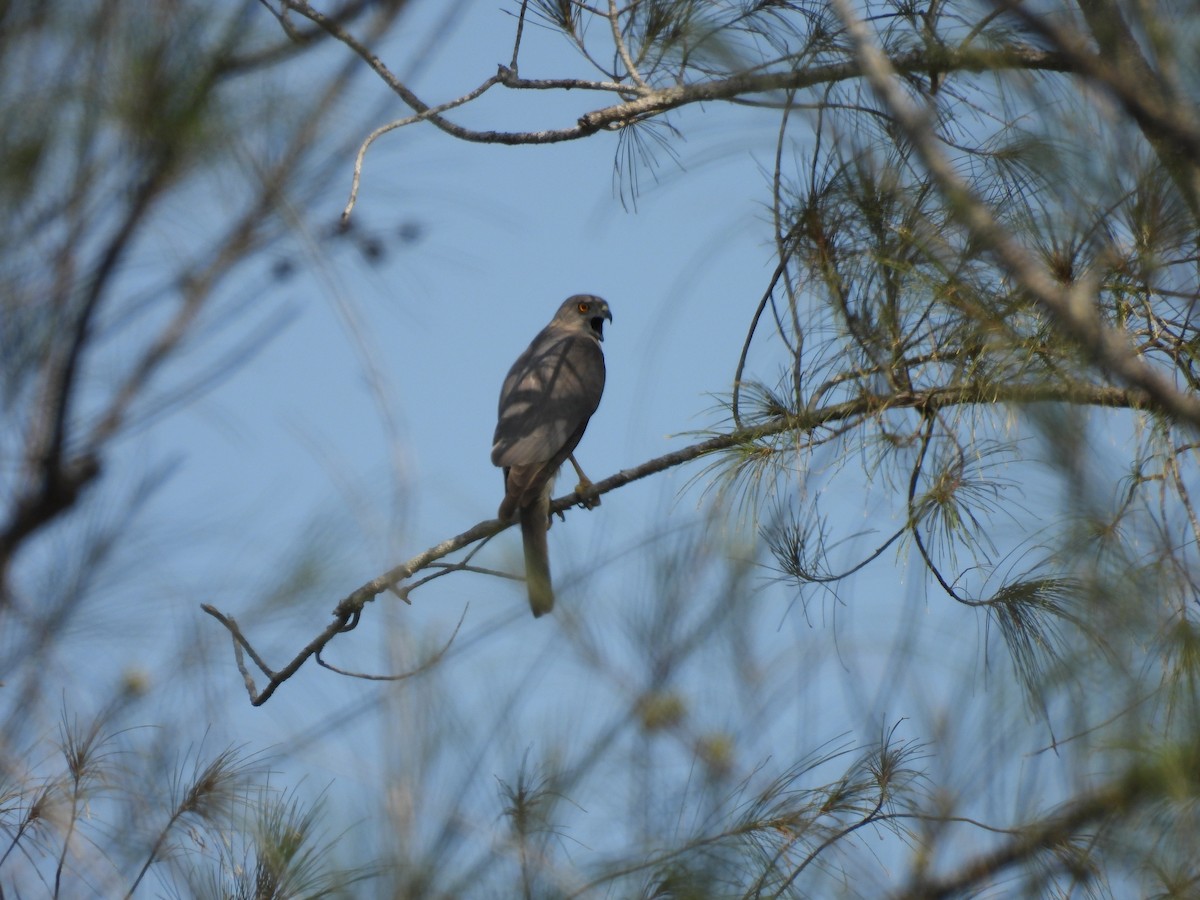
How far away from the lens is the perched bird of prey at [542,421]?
4508 mm

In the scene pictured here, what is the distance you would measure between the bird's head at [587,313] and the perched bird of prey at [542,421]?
0.17m

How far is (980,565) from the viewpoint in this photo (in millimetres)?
2670

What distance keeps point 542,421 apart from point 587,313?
81.9 inches

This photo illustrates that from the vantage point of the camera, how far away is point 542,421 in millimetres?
5082

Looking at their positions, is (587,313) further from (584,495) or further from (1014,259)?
(1014,259)

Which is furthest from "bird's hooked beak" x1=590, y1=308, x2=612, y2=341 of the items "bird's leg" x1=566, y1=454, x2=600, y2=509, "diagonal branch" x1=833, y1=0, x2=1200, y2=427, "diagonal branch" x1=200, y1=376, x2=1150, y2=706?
"diagonal branch" x1=833, y1=0, x2=1200, y2=427

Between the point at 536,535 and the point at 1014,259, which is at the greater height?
the point at 536,535

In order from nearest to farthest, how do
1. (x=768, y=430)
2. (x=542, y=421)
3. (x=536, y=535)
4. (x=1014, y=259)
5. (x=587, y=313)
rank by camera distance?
1. (x=1014, y=259)
2. (x=768, y=430)
3. (x=536, y=535)
4. (x=542, y=421)
5. (x=587, y=313)

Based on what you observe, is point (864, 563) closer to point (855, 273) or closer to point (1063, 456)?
point (855, 273)

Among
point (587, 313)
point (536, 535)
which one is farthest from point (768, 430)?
point (587, 313)

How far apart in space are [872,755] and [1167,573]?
0.66 metres

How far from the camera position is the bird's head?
702 cm

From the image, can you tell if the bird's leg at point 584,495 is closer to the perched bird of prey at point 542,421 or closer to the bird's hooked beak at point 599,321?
the perched bird of prey at point 542,421


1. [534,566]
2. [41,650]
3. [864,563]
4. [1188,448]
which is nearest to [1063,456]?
[1188,448]
